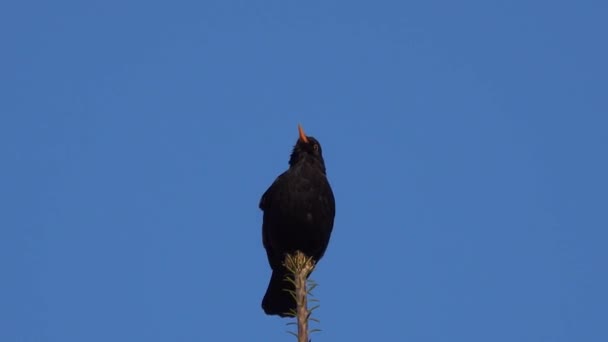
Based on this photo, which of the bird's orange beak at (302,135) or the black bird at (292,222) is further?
the bird's orange beak at (302,135)

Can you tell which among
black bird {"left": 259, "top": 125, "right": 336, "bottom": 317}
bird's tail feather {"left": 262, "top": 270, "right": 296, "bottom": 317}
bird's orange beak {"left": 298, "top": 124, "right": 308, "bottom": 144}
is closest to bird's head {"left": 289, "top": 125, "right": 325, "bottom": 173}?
bird's orange beak {"left": 298, "top": 124, "right": 308, "bottom": 144}

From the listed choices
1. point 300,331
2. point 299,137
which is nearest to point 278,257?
point 299,137

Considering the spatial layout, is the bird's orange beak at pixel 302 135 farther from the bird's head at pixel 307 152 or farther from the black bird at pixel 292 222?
the black bird at pixel 292 222

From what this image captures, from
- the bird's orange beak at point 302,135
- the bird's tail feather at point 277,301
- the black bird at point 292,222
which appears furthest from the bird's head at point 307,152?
the bird's tail feather at point 277,301

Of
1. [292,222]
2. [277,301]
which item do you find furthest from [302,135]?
[277,301]

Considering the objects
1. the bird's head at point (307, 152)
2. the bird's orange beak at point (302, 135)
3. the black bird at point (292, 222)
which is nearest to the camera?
the black bird at point (292, 222)

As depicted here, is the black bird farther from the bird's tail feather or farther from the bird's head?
the bird's head

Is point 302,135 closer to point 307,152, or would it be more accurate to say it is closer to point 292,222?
point 307,152

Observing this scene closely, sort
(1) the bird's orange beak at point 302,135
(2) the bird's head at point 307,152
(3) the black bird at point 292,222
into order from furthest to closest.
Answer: (1) the bird's orange beak at point 302,135, (2) the bird's head at point 307,152, (3) the black bird at point 292,222
